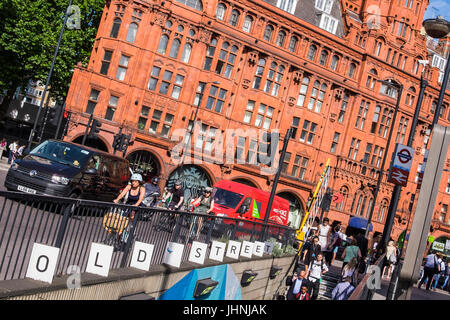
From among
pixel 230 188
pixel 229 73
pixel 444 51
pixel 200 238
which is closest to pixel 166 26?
pixel 229 73

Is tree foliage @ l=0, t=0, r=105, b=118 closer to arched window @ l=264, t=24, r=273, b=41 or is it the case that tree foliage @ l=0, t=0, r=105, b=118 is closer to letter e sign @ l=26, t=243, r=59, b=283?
arched window @ l=264, t=24, r=273, b=41

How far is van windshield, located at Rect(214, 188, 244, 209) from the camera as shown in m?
23.8

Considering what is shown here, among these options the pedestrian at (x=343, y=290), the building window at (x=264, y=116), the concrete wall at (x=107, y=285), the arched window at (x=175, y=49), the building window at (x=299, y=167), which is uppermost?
the arched window at (x=175, y=49)

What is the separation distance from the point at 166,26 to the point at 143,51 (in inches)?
102

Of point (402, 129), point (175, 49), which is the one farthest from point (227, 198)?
point (402, 129)

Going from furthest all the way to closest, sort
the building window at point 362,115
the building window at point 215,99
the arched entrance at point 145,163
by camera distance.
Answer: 1. the building window at point 362,115
2. the building window at point 215,99
3. the arched entrance at point 145,163

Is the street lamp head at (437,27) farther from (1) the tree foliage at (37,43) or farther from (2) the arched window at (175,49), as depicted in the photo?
(1) the tree foliage at (37,43)

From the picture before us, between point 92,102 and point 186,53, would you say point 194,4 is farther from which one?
point 92,102

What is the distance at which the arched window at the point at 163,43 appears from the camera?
38.3m

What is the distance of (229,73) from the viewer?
40.8m

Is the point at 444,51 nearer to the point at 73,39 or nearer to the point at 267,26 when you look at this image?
the point at 267,26

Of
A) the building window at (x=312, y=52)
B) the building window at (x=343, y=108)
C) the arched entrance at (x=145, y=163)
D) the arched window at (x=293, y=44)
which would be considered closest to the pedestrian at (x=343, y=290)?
the arched entrance at (x=145, y=163)

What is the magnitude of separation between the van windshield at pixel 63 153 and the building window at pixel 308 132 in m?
29.8

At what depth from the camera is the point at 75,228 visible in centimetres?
675
